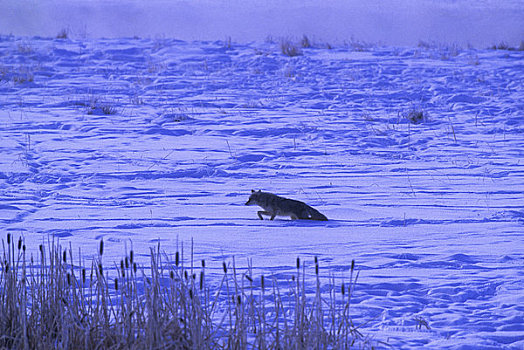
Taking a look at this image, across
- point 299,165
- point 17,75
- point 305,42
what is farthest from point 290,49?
point 299,165

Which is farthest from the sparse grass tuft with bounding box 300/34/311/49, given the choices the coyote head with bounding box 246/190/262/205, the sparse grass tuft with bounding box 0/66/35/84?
Result: the coyote head with bounding box 246/190/262/205

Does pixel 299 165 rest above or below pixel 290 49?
below

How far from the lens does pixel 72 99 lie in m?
14.3

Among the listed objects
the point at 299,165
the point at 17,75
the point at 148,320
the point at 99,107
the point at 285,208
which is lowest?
the point at 148,320

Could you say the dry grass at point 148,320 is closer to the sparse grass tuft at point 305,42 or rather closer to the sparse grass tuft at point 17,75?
the sparse grass tuft at point 17,75

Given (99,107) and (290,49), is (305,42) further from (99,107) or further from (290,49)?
(99,107)

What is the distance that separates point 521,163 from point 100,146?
632 cm

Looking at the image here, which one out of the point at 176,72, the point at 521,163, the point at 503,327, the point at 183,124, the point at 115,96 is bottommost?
the point at 503,327

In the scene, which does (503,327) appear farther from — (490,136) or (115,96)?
(115,96)

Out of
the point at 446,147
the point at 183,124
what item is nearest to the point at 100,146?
the point at 183,124

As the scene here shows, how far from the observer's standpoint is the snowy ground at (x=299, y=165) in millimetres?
4906

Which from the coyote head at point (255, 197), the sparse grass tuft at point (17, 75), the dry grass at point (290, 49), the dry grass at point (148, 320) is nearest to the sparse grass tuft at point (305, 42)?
the dry grass at point (290, 49)

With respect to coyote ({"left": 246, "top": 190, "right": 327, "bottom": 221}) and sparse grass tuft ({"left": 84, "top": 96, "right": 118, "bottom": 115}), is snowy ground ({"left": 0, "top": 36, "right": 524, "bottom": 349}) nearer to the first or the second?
sparse grass tuft ({"left": 84, "top": 96, "right": 118, "bottom": 115})

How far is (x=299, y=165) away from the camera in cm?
948
